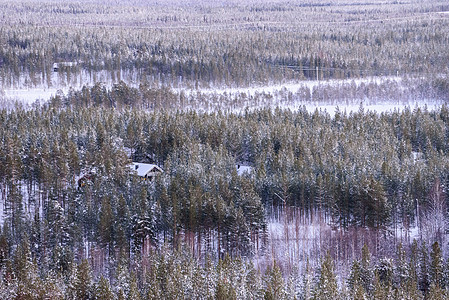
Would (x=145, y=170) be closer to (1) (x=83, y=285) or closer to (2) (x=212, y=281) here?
(1) (x=83, y=285)

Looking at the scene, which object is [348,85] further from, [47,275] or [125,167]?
[47,275]

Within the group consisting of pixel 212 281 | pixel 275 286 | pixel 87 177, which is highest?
pixel 87 177

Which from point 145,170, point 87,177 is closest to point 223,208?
point 145,170

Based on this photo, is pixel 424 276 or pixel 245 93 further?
pixel 245 93

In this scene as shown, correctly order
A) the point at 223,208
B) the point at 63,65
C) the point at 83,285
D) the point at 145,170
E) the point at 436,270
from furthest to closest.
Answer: the point at 63,65 → the point at 145,170 → the point at 223,208 → the point at 436,270 → the point at 83,285

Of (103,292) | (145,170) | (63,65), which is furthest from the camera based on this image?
(63,65)

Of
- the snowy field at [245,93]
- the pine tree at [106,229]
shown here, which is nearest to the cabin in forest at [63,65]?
the snowy field at [245,93]

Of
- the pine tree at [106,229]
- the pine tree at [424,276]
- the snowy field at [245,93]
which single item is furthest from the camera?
the snowy field at [245,93]

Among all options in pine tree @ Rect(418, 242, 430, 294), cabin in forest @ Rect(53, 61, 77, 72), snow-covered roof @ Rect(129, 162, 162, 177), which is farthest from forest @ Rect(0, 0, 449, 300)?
cabin in forest @ Rect(53, 61, 77, 72)

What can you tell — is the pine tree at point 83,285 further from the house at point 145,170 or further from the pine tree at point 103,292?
Answer: the house at point 145,170
